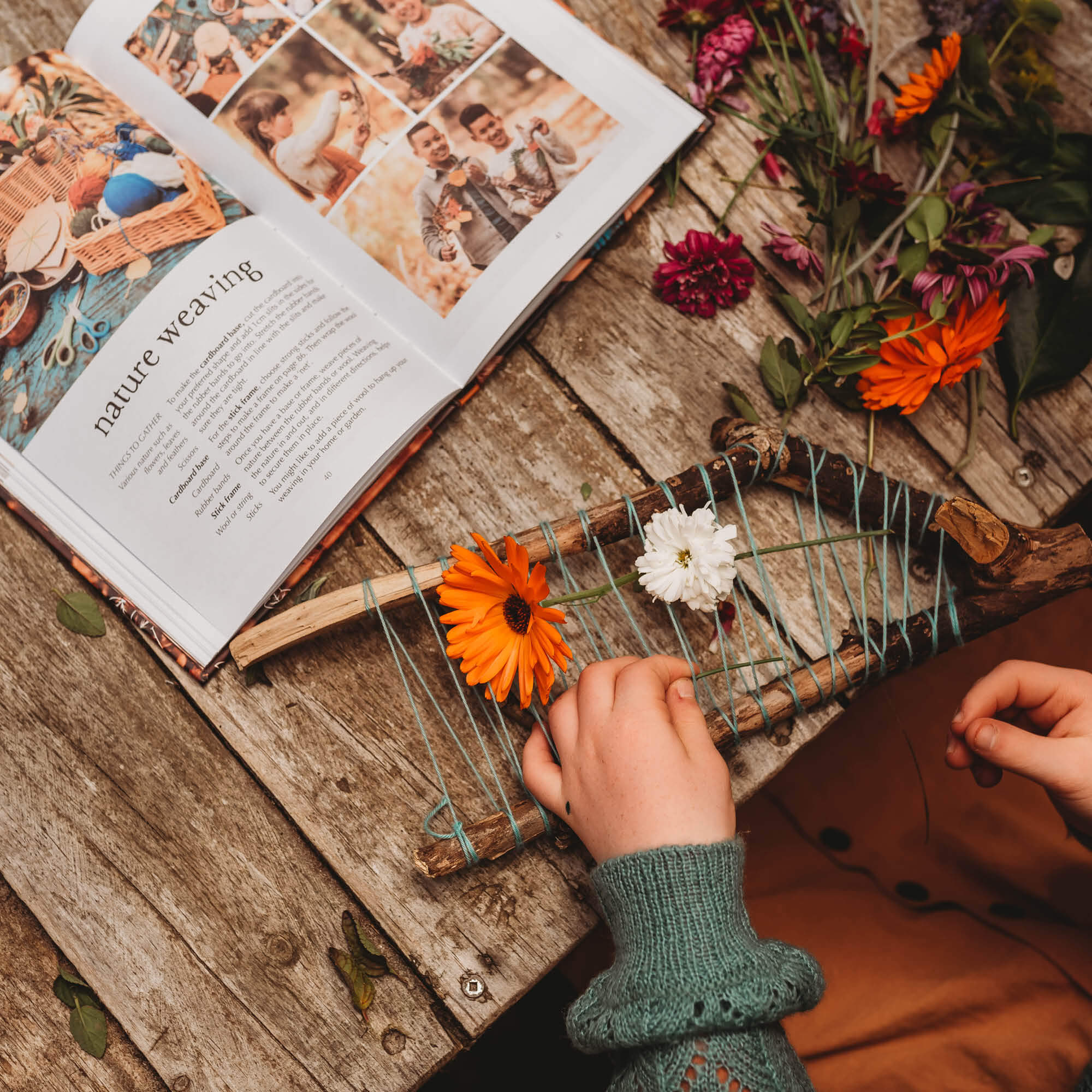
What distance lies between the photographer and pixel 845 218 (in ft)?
2.08

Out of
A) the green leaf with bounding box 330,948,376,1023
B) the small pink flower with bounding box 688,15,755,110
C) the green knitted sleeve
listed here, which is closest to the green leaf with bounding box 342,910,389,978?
the green leaf with bounding box 330,948,376,1023

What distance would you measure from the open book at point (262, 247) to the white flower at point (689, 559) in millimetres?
224

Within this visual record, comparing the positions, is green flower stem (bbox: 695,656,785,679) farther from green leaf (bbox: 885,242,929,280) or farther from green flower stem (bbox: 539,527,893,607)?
green leaf (bbox: 885,242,929,280)

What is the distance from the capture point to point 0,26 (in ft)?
2.24

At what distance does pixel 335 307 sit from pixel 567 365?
0.20 meters

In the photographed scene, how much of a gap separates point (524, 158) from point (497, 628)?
0.39m

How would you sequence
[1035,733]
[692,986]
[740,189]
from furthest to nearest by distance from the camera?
[740,189] → [1035,733] → [692,986]

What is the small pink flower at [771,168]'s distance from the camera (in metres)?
0.69

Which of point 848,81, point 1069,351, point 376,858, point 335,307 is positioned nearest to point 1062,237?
point 1069,351

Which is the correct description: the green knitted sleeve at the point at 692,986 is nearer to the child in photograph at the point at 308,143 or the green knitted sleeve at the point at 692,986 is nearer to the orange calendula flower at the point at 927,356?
the orange calendula flower at the point at 927,356

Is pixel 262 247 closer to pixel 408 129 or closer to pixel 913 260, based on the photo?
pixel 408 129

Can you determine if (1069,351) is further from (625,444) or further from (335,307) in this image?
(335,307)

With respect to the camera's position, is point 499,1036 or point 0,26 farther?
point 499,1036

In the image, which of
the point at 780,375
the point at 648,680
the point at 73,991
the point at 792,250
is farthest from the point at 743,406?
the point at 73,991
